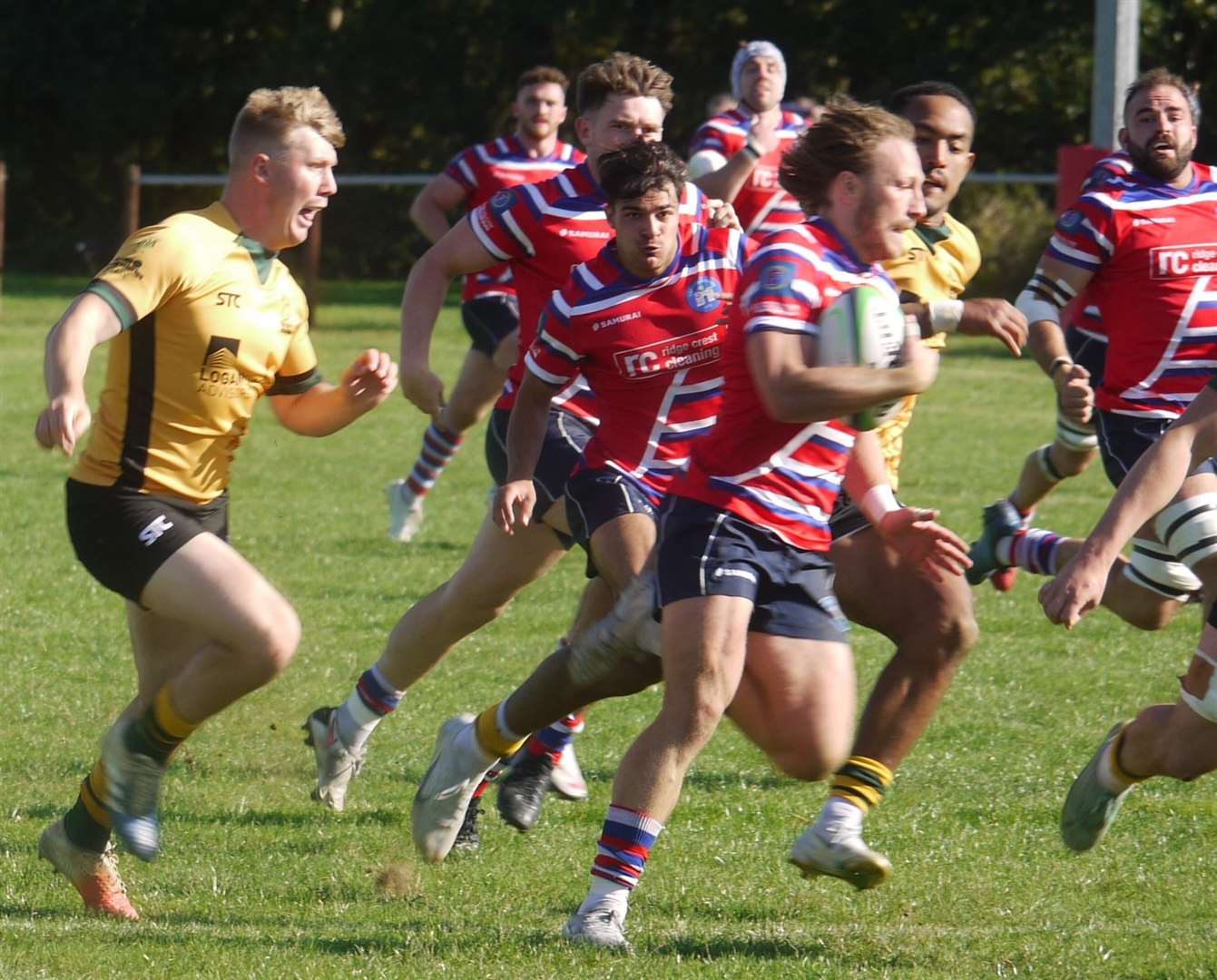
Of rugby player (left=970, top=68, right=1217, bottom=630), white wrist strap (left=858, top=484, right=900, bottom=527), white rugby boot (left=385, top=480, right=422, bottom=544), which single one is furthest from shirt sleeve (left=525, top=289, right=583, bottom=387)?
white rugby boot (left=385, top=480, right=422, bottom=544)

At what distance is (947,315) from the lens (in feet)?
14.6

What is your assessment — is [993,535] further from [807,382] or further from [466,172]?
[466,172]

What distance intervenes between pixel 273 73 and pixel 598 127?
30027mm

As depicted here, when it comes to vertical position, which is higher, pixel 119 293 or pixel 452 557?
pixel 119 293

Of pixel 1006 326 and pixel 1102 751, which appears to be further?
pixel 1102 751

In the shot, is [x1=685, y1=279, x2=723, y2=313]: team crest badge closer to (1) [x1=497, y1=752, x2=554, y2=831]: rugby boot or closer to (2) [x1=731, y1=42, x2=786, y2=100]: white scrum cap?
(1) [x1=497, y1=752, x2=554, y2=831]: rugby boot

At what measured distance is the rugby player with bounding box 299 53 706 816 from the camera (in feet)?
18.1

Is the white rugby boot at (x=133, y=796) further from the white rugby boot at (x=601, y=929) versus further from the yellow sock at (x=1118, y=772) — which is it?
the yellow sock at (x=1118, y=772)

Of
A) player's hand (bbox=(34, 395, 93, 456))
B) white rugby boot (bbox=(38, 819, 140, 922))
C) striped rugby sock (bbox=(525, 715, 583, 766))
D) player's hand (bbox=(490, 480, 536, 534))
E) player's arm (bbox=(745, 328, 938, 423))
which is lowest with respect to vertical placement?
striped rugby sock (bbox=(525, 715, 583, 766))

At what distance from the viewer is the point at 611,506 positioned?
5.02 metres

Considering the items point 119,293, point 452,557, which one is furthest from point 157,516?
point 452,557

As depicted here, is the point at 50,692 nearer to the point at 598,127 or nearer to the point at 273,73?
the point at 598,127

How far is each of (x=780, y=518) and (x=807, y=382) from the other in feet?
1.28

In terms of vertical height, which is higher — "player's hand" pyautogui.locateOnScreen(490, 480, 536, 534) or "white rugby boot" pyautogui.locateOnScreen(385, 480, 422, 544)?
"player's hand" pyautogui.locateOnScreen(490, 480, 536, 534)
